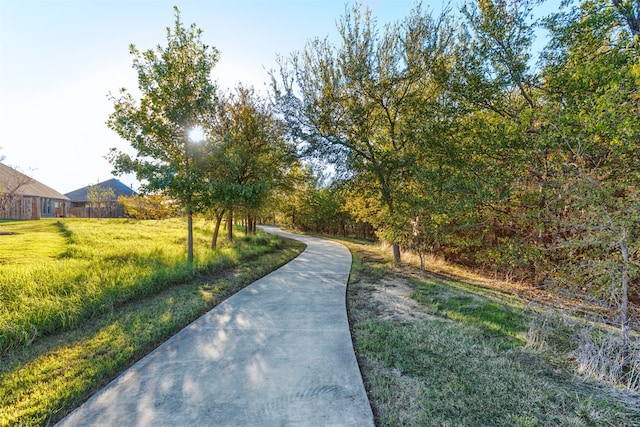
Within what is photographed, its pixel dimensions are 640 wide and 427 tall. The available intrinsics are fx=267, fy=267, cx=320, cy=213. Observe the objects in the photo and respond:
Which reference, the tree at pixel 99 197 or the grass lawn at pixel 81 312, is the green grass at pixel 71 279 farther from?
the tree at pixel 99 197

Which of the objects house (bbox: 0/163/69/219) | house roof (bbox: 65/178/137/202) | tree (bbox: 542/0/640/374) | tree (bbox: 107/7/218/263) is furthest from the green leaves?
house roof (bbox: 65/178/137/202)

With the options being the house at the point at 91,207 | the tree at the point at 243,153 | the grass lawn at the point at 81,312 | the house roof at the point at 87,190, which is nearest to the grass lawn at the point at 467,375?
the grass lawn at the point at 81,312

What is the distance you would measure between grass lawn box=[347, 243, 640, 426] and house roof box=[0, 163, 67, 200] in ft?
77.7

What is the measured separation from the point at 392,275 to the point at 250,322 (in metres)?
4.82

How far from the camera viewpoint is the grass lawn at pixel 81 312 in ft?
7.96

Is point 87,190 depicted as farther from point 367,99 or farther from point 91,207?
point 367,99

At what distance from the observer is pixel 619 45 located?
12.8ft

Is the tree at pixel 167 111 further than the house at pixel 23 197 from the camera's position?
No

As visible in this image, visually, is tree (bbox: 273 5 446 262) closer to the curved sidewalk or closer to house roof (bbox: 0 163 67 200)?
the curved sidewalk

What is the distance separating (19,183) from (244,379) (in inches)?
958

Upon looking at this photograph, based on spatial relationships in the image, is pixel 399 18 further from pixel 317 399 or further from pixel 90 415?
pixel 90 415

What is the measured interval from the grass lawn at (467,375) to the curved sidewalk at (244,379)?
0.97ft

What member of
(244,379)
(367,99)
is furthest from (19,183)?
(244,379)

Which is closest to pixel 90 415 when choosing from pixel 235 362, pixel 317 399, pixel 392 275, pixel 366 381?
pixel 235 362
